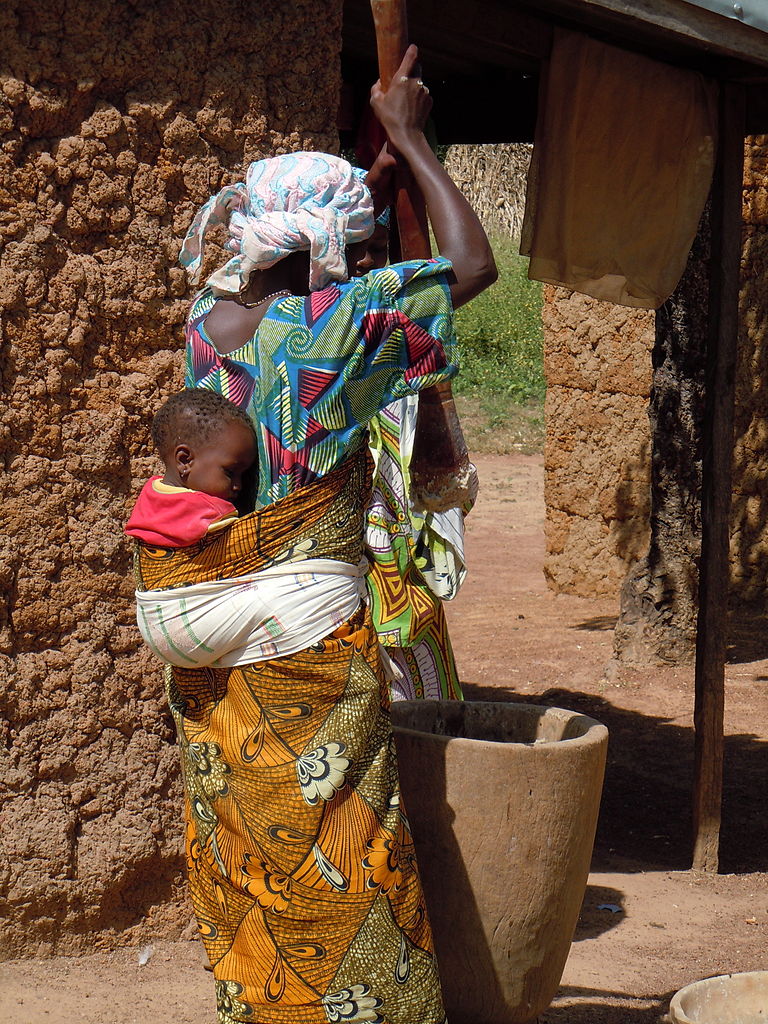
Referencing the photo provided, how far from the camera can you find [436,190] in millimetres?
2242

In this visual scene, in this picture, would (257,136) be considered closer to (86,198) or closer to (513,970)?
(86,198)

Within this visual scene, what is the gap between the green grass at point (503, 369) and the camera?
1372 cm

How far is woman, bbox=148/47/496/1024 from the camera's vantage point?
2178 millimetres

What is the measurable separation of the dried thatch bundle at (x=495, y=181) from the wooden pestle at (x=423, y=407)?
19529 mm

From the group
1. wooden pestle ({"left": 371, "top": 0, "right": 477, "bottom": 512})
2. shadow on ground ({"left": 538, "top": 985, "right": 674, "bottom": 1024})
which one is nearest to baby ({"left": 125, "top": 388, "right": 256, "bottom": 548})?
wooden pestle ({"left": 371, "top": 0, "right": 477, "bottom": 512})

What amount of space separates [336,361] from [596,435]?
5915 millimetres

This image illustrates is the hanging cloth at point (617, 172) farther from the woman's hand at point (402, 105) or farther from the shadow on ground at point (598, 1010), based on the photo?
the shadow on ground at point (598, 1010)

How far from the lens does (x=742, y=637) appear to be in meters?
7.60

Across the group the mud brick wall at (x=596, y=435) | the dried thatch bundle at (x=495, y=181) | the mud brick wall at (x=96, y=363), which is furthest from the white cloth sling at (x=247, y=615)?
the dried thatch bundle at (x=495, y=181)

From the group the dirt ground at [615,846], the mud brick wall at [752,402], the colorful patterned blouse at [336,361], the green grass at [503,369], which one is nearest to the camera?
the colorful patterned blouse at [336,361]

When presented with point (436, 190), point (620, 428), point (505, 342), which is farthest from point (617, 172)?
point (505, 342)

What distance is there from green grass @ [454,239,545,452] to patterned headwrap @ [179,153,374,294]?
1103 centimetres

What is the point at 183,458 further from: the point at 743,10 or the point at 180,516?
the point at 743,10

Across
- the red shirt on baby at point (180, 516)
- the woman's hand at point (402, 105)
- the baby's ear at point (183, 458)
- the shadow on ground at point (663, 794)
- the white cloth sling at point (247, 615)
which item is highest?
the woman's hand at point (402, 105)
